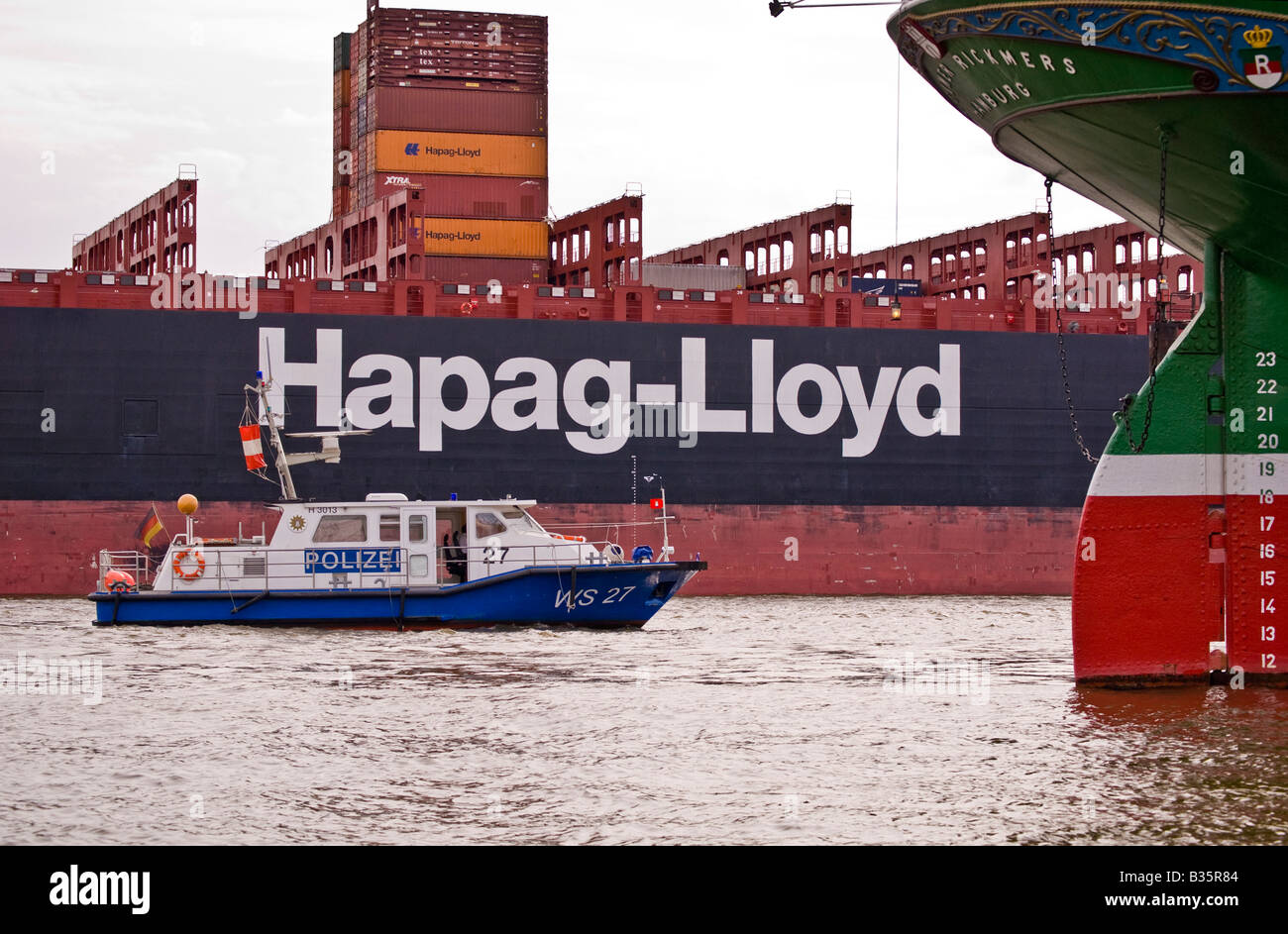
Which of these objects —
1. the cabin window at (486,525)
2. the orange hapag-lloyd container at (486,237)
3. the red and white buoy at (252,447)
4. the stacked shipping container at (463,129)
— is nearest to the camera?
the cabin window at (486,525)

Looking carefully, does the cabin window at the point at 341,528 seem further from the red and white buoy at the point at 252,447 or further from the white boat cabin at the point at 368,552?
the red and white buoy at the point at 252,447

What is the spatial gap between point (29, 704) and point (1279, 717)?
41.0 feet

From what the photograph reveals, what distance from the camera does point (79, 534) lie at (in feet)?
109

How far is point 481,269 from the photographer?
46.1 metres

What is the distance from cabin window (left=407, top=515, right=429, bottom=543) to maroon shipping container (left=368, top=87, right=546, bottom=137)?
23990mm

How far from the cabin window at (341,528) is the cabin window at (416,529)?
742 mm

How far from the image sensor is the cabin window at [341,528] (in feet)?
82.4

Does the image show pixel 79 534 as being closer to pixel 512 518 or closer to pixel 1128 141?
pixel 512 518

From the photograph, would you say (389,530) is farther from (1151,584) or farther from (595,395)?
(1151,584)

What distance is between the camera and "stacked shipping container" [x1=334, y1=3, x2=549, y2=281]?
4619cm

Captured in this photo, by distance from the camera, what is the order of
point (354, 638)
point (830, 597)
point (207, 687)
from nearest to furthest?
point (207, 687), point (354, 638), point (830, 597)

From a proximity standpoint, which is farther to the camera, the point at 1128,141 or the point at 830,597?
the point at 830,597

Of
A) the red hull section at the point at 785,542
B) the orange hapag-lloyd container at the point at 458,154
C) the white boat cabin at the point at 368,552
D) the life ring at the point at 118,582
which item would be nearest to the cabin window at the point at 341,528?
the white boat cabin at the point at 368,552

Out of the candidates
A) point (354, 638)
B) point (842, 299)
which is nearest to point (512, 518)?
point (354, 638)
